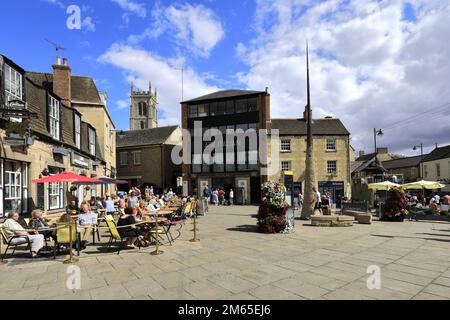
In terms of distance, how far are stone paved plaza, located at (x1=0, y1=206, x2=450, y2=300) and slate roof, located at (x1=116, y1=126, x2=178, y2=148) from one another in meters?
33.9

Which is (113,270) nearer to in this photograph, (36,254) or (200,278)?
(200,278)

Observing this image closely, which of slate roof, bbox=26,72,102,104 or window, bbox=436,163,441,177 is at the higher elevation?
slate roof, bbox=26,72,102,104

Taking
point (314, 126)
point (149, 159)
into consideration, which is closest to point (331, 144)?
point (314, 126)

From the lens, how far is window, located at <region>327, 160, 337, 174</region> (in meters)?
33.9

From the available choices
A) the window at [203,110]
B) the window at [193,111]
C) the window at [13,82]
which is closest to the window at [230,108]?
the window at [203,110]

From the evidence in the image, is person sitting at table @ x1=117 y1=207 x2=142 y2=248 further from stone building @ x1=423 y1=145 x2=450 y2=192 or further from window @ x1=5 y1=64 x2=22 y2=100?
stone building @ x1=423 y1=145 x2=450 y2=192

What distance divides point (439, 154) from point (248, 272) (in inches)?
2078

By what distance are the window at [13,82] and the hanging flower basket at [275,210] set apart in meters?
8.92

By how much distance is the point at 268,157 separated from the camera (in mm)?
33344

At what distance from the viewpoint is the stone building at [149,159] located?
131 ft

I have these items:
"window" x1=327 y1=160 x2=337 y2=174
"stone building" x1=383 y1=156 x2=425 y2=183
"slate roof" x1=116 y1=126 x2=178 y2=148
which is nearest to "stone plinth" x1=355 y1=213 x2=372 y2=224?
"window" x1=327 y1=160 x2=337 y2=174
